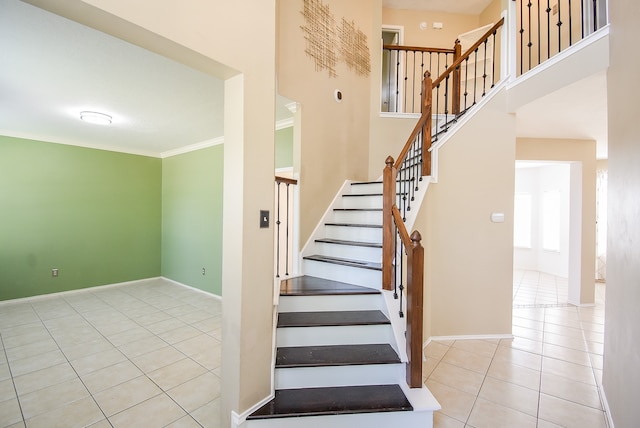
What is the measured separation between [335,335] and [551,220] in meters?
7.13

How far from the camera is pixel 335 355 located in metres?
2.11

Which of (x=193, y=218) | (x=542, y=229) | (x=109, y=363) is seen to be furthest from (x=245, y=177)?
(x=542, y=229)

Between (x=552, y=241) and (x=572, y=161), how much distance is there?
124 inches

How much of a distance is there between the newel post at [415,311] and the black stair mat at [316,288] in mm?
612

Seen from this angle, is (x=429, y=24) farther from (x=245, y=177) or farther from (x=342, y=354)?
(x=342, y=354)

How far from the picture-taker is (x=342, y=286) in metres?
2.74

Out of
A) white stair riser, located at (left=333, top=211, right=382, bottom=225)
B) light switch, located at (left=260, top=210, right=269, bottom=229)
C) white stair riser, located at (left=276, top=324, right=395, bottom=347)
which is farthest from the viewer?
white stair riser, located at (left=333, top=211, right=382, bottom=225)

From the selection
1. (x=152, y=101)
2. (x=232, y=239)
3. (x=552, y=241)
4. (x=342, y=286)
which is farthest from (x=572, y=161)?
(x=152, y=101)

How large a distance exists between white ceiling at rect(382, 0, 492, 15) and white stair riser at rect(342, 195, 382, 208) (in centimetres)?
387

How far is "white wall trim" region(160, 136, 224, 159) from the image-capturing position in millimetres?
4899

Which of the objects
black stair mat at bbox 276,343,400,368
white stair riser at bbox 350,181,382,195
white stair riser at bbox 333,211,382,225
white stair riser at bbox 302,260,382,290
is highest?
white stair riser at bbox 350,181,382,195

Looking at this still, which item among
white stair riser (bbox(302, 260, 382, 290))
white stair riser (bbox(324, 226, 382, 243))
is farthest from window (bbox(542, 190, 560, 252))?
white stair riser (bbox(302, 260, 382, 290))

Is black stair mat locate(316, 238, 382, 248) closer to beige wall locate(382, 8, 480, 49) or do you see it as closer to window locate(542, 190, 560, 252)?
beige wall locate(382, 8, 480, 49)

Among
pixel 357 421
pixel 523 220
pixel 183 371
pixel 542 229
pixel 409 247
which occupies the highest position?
pixel 523 220
